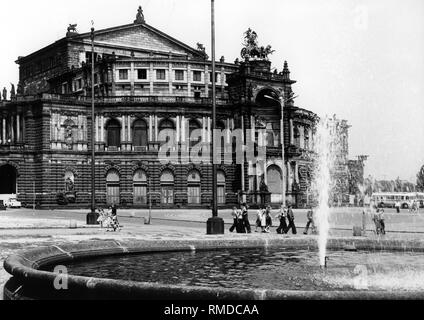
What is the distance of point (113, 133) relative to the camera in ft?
252

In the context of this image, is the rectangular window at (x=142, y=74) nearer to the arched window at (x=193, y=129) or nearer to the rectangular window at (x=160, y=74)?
the rectangular window at (x=160, y=74)

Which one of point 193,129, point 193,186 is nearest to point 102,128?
point 193,129

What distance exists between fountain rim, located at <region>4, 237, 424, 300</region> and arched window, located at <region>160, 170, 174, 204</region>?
57150mm

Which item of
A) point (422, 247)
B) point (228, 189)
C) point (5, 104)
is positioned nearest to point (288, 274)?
point (422, 247)

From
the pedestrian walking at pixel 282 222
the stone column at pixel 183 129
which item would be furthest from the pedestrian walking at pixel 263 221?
the stone column at pixel 183 129

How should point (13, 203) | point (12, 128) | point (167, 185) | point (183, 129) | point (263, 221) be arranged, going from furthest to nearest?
point (12, 128) → point (183, 129) → point (167, 185) → point (13, 203) → point (263, 221)

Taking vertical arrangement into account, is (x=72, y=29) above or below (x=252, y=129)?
above

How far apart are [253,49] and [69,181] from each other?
30768 millimetres

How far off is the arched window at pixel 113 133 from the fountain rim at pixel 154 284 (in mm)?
60128

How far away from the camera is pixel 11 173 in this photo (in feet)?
258

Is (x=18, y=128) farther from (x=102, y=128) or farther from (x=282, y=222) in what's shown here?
(x=282, y=222)

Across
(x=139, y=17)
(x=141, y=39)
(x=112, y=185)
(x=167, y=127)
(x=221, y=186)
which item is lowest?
(x=221, y=186)

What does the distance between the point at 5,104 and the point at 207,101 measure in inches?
1019
